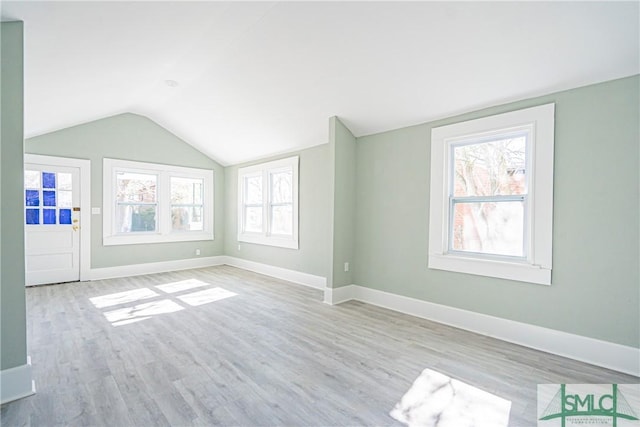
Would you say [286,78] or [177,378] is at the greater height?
[286,78]

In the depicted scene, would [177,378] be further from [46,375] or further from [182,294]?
[182,294]

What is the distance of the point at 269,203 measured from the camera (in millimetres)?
5855

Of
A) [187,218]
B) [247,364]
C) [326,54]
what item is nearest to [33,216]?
[187,218]

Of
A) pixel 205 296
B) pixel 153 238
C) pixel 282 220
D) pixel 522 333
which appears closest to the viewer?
pixel 522 333

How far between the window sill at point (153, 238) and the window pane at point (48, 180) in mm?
1150

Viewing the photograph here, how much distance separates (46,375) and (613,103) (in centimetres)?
496

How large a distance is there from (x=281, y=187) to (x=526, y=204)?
3.96 m

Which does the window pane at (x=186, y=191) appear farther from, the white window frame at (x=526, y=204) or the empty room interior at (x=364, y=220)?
the white window frame at (x=526, y=204)

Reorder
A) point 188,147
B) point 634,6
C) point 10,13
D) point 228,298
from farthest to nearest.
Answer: point 188,147, point 228,298, point 634,6, point 10,13

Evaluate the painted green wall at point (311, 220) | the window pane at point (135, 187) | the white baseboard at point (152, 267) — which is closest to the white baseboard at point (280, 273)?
the painted green wall at point (311, 220)

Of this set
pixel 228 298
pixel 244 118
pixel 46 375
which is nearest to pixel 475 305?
pixel 228 298

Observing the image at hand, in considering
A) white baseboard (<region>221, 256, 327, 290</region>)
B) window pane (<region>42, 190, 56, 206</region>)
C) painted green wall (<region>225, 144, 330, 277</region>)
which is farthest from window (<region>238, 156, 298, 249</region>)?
window pane (<region>42, 190, 56, 206</region>)

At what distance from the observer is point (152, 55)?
10.1ft

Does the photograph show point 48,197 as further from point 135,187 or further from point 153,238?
point 153,238
